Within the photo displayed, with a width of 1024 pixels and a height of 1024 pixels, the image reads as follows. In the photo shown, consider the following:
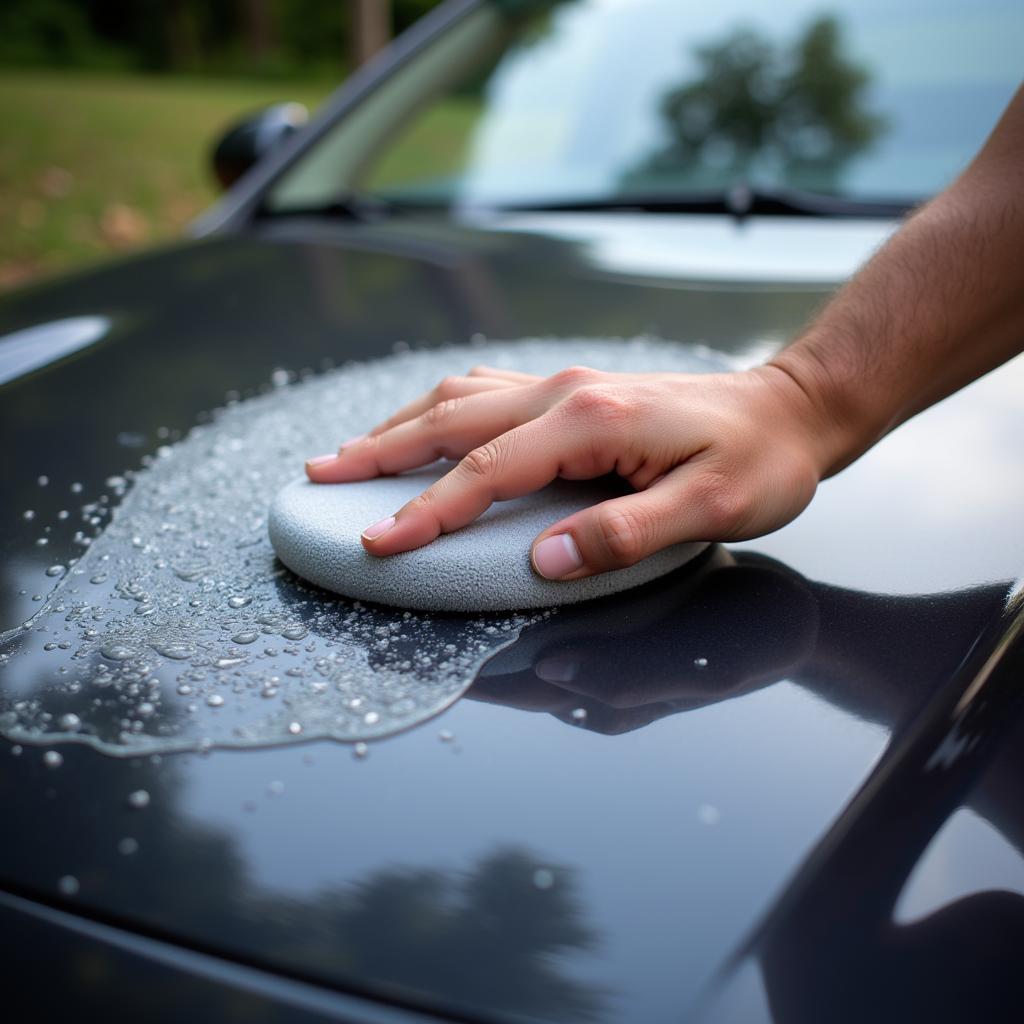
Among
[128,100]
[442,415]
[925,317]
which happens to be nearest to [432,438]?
[442,415]

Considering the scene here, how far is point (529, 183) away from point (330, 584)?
1.46 m

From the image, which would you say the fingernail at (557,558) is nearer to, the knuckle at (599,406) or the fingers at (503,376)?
the knuckle at (599,406)

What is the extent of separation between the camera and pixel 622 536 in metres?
0.88

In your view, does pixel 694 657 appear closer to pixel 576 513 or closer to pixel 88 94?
pixel 576 513

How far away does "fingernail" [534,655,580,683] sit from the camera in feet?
2.62

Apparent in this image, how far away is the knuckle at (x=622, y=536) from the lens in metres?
0.88

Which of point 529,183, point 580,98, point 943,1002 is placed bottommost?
point 943,1002

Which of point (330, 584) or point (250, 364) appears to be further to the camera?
point (250, 364)

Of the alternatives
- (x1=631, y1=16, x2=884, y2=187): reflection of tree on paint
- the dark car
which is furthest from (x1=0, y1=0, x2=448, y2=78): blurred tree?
the dark car

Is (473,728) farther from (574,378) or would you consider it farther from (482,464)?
(574,378)

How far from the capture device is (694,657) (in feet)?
2.70

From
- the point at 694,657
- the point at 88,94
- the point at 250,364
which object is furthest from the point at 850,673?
the point at 88,94

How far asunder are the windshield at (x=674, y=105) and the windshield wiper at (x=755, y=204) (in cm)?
2

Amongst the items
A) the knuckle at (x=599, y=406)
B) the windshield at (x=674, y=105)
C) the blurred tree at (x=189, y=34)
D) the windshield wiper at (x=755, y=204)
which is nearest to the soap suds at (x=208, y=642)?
the knuckle at (x=599, y=406)
